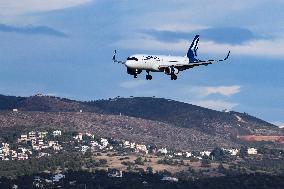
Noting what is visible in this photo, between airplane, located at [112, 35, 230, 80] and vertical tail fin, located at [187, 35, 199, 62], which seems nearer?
airplane, located at [112, 35, 230, 80]

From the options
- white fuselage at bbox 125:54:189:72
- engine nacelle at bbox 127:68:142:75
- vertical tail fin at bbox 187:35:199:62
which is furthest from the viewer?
vertical tail fin at bbox 187:35:199:62

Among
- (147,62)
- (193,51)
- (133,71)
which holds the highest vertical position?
(193,51)

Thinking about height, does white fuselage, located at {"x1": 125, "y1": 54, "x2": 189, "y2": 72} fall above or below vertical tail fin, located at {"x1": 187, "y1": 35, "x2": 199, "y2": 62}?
below

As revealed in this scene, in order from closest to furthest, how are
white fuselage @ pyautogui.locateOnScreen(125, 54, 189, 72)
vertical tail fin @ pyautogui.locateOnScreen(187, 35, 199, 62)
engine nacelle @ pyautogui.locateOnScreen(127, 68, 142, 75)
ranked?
engine nacelle @ pyautogui.locateOnScreen(127, 68, 142, 75) → white fuselage @ pyautogui.locateOnScreen(125, 54, 189, 72) → vertical tail fin @ pyautogui.locateOnScreen(187, 35, 199, 62)

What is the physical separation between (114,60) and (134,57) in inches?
249

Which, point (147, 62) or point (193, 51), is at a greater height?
point (193, 51)

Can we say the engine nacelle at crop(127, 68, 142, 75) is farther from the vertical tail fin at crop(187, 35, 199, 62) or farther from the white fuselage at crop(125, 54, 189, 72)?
the vertical tail fin at crop(187, 35, 199, 62)

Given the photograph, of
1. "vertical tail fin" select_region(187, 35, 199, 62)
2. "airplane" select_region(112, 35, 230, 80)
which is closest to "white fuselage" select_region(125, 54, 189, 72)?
"airplane" select_region(112, 35, 230, 80)

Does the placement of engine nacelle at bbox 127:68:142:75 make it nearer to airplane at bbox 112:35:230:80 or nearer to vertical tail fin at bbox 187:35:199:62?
airplane at bbox 112:35:230:80

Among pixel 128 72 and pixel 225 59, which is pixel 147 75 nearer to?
pixel 128 72

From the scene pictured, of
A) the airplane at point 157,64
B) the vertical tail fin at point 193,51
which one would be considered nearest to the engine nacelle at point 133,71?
the airplane at point 157,64

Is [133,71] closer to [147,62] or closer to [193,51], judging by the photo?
[147,62]

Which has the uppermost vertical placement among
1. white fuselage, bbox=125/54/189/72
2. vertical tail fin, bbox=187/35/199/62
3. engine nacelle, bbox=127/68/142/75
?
vertical tail fin, bbox=187/35/199/62

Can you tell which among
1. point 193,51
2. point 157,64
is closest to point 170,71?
point 157,64
